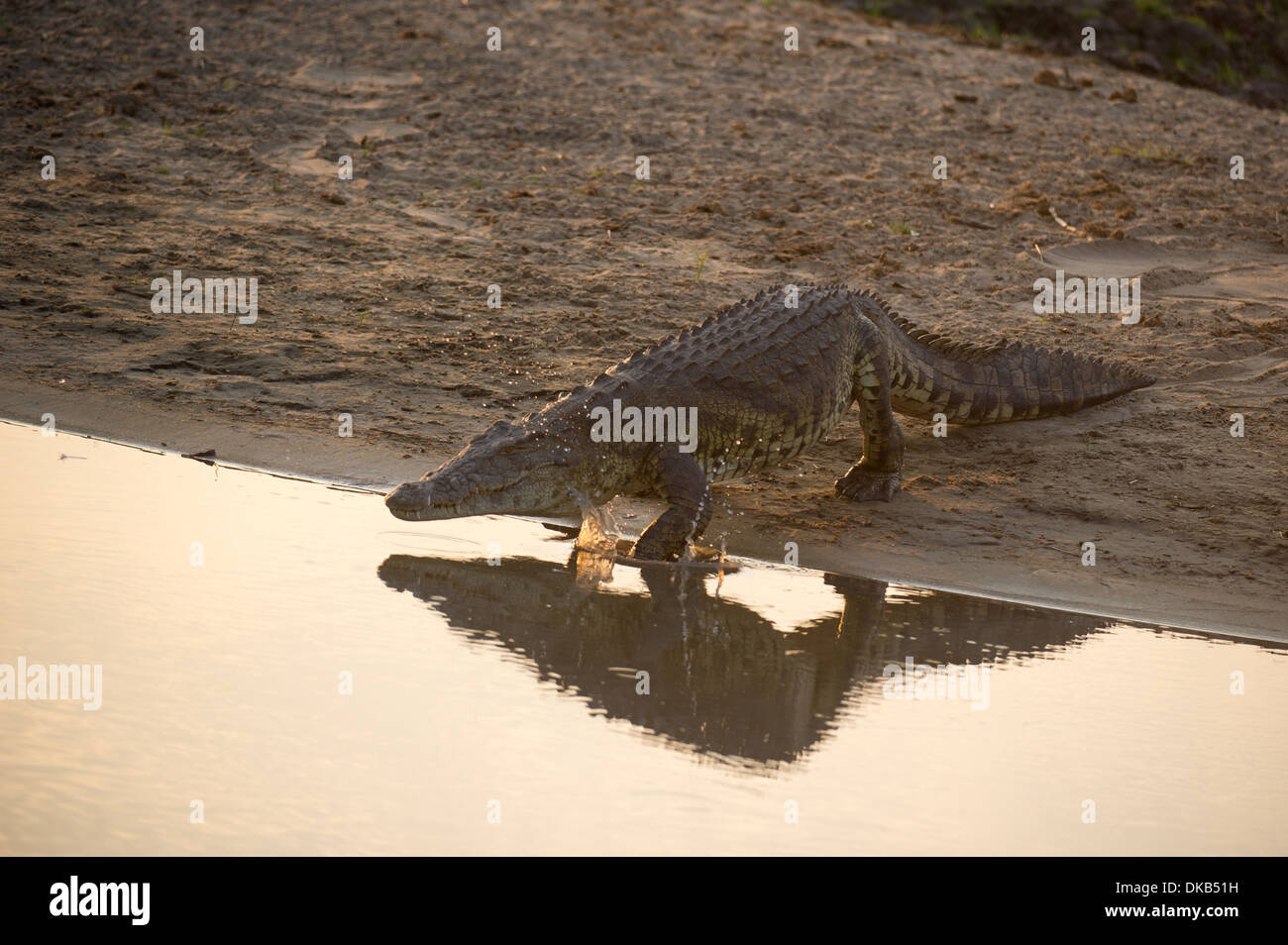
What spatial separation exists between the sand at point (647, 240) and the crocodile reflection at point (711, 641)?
58cm

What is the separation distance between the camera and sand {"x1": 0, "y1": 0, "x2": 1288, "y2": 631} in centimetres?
713

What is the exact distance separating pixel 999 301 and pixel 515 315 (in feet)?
11.1

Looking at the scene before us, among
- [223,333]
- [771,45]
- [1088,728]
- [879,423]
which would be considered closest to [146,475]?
[223,333]

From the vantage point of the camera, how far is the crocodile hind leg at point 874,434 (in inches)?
283

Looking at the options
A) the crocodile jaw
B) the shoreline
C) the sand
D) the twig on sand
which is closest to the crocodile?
the crocodile jaw

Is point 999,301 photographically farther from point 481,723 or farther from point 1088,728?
point 481,723

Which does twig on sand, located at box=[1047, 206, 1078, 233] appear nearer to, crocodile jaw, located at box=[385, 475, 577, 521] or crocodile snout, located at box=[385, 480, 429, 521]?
crocodile jaw, located at box=[385, 475, 577, 521]

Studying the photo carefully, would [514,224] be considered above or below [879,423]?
above

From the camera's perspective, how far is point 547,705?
4.59m

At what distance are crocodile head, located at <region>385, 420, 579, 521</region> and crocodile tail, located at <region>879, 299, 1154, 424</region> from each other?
2177 millimetres

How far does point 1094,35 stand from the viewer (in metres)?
17.6

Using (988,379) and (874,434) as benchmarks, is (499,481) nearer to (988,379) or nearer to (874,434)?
(874,434)

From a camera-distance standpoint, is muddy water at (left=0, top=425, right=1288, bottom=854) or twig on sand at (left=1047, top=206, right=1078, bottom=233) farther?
twig on sand at (left=1047, top=206, right=1078, bottom=233)

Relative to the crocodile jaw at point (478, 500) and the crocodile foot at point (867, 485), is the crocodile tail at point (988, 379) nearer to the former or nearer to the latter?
the crocodile foot at point (867, 485)
